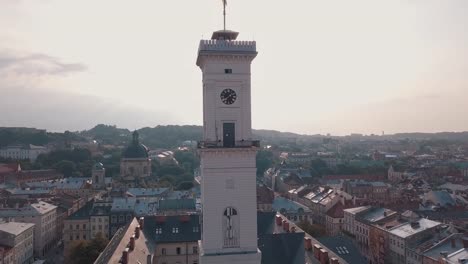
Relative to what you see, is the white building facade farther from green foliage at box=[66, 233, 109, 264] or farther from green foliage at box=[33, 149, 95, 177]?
green foliage at box=[66, 233, 109, 264]

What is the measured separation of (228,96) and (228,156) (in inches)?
143

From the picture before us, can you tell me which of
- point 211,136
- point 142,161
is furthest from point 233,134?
point 142,161

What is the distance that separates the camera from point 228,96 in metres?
28.4

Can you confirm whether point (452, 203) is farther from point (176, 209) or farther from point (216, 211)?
point (216, 211)

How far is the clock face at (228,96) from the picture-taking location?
93.0 feet

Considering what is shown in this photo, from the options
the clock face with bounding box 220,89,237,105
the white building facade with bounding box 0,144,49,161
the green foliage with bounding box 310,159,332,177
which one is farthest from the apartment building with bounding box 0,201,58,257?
the white building facade with bounding box 0,144,49,161

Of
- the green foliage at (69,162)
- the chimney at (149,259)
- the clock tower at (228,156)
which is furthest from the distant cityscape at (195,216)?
the clock tower at (228,156)

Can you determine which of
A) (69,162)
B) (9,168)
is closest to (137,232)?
(9,168)

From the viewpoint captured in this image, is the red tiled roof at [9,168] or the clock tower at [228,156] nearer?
the clock tower at [228,156]

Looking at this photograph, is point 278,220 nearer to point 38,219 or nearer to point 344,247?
point 344,247

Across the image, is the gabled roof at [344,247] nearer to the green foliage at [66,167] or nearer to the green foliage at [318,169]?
the green foliage at [318,169]

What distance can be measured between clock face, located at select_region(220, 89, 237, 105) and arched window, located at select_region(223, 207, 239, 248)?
21.3ft

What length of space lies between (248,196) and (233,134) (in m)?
3.90

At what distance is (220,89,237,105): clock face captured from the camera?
93.0 ft
